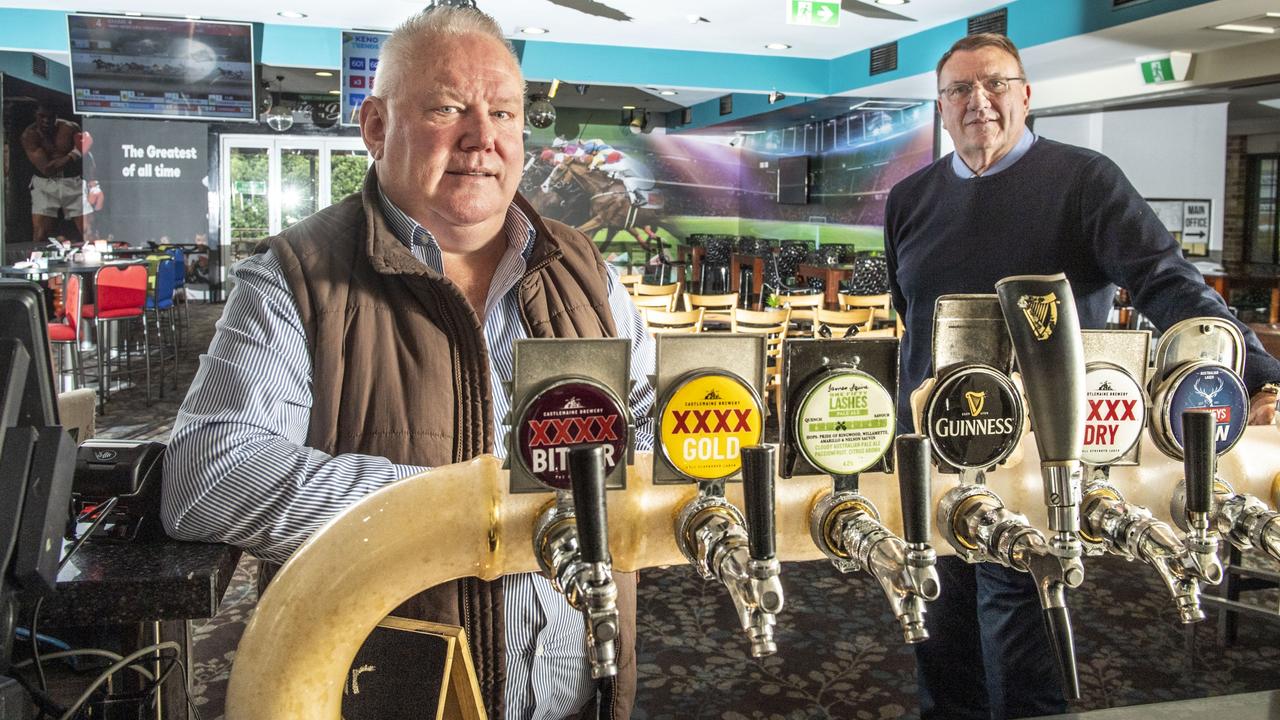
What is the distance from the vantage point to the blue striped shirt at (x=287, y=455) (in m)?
0.92

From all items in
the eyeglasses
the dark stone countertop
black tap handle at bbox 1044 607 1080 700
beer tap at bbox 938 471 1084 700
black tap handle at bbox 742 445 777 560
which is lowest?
the dark stone countertop

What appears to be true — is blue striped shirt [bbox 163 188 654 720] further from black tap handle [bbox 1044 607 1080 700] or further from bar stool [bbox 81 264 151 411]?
bar stool [bbox 81 264 151 411]

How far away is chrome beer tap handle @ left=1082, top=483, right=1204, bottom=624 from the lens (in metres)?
0.62

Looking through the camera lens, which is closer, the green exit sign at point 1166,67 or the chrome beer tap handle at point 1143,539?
the chrome beer tap handle at point 1143,539

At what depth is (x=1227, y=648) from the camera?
312 cm

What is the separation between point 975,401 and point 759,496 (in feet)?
0.73

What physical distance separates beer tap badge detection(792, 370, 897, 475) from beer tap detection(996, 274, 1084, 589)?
95mm

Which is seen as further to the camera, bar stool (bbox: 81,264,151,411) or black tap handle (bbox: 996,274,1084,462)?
bar stool (bbox: 81,264,151,411)

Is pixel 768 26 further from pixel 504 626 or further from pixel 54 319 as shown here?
pixel 504 626

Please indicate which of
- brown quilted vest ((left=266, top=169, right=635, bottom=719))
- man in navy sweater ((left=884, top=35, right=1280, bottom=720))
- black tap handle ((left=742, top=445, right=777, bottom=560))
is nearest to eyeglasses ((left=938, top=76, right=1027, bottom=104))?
man in navy sweater ((left=884, top=35, right=1280, bottom=720))

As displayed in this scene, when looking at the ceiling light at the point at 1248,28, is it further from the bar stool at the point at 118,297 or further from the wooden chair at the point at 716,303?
the bar stool at the point at 118,297

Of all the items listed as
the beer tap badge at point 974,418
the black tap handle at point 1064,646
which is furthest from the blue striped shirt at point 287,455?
the black tap handle at point 1064,646

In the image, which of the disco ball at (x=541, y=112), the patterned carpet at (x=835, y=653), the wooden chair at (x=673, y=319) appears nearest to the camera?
the patterned carpet at (x=835, y=653)

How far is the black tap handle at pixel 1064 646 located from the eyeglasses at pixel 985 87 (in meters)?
A: 1.67
